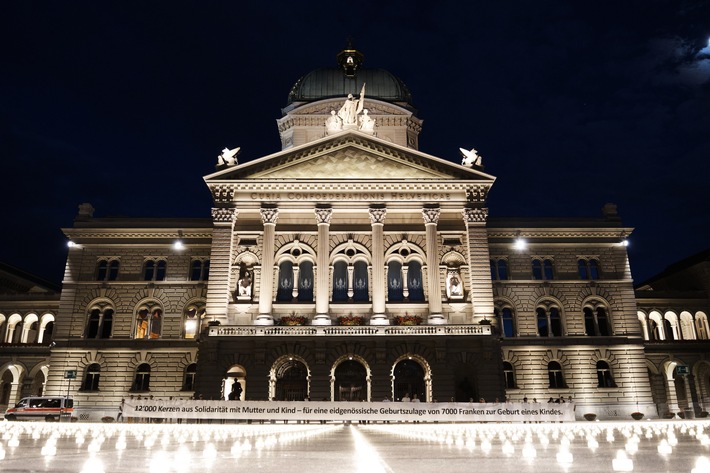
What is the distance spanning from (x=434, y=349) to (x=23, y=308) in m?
40.5

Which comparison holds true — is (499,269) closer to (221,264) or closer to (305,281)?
(305,281)

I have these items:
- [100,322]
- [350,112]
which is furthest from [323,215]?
[100,322]

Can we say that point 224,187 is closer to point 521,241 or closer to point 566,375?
point 521,241

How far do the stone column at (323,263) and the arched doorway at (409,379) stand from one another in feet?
21.3

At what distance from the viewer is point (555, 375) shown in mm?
46188

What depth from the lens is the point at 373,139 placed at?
44562mm

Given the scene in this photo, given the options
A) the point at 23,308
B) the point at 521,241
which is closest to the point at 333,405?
the point at 521,241

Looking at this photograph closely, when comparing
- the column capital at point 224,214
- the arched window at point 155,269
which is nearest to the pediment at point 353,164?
the column capital at point 224,214

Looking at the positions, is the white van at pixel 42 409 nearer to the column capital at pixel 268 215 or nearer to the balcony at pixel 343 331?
the balcony at pixel 343 331

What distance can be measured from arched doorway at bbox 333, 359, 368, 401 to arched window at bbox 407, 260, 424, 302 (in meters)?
7.90

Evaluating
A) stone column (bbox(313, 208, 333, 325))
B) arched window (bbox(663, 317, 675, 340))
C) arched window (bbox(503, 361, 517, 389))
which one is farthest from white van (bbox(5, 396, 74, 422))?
arched window (bbox(663, 317, 675, 340))

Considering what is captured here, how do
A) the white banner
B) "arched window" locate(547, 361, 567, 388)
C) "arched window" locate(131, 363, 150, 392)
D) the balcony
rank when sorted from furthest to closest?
"arched window" locate(547, 361, 567, 388), "arched window" locate(131, 363, 150, 392), the balcony, the white banner

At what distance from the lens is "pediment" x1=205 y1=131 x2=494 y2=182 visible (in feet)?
145

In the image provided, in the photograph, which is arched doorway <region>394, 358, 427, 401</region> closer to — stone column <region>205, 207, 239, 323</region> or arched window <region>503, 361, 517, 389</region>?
arched window <region>503, 361, 517, 389</region>
